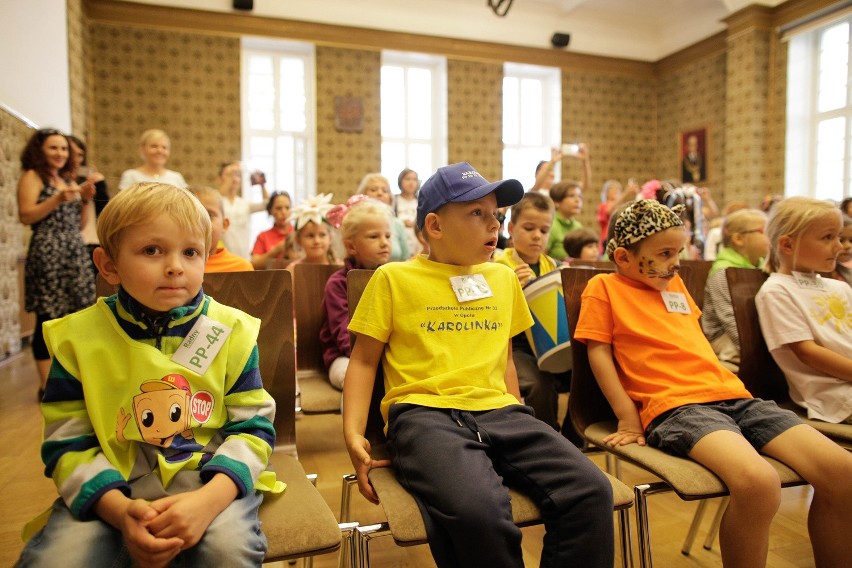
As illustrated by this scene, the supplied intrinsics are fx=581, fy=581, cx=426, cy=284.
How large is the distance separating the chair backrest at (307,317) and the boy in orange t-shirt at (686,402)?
1019mm

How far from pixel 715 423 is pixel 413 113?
8.23 meters

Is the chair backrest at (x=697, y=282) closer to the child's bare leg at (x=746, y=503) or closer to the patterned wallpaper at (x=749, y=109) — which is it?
the child's bare leg at (x=746, y=503)

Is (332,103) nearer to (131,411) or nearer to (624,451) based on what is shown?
(624,451)

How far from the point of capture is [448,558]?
3.31 ft


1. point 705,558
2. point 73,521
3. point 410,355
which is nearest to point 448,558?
point 410,355

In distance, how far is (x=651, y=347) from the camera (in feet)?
4.88

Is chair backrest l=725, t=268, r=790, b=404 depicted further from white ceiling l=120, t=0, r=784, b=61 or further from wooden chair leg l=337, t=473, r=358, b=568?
white ceiling l=120, t=0, r=784, b=61

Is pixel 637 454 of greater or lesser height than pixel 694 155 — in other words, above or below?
below

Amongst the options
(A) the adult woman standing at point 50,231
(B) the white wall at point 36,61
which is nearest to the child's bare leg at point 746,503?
(A) the adult woman standing at point 50,231

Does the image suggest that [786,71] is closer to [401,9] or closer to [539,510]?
[401,9]

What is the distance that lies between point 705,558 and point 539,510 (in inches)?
36.2

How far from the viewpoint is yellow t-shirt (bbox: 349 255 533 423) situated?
1.25 meters

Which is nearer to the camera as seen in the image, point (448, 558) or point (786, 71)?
point (448, 558)

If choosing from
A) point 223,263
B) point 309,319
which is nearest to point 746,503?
point 309,319
